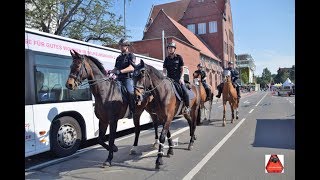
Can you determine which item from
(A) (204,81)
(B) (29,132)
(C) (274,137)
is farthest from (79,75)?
(A) (204,81)

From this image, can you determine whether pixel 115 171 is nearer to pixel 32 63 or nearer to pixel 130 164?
pixel 130 164

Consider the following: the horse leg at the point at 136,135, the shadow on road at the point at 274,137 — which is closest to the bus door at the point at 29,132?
the horse leg at the point at 136,135

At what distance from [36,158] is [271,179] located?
539cm

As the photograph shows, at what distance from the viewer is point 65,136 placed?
7.10 meters

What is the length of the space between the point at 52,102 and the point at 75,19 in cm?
1299

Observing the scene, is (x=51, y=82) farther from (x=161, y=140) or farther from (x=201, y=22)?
(x=201, y=22)

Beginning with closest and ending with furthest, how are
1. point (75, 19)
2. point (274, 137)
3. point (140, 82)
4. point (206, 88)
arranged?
point (140, 82) → point (274, 137) → point (206, 88) → point (75, 19)

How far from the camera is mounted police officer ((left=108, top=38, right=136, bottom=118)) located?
6.54 m

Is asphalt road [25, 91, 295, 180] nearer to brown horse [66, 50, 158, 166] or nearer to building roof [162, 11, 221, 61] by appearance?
brown horse [66, 50, 158, 166]

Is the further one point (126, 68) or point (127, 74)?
point (127, 74)

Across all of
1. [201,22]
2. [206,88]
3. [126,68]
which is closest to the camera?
[126,68]
